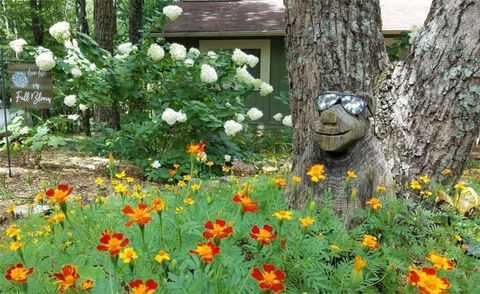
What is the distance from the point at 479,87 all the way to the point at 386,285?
158 cm

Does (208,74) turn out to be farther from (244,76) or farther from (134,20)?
(134,20)

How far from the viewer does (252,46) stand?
429 inches

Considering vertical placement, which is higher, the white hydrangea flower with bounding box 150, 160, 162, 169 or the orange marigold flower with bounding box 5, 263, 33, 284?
the orange marigold flower with bounding box 5, 263, 33, 284

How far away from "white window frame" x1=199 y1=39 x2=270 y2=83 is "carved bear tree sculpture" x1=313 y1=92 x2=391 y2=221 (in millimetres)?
8583

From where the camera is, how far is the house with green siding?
33.9 feet

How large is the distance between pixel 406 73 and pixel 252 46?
27.4ft

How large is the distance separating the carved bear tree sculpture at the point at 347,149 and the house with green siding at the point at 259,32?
26.3 feet

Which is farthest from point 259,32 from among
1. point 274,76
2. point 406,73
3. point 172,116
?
point 406,73

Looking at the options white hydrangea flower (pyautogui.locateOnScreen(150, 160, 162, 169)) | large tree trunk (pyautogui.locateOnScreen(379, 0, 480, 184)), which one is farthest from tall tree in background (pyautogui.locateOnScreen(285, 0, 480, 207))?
white hydrangea flower (pyautogui.locateOnScreen(150, 160, 162, 169))

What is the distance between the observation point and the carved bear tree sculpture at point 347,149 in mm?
2291

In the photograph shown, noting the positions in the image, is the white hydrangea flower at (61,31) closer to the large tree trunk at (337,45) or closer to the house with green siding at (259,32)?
the large tree trunk at (337,45)

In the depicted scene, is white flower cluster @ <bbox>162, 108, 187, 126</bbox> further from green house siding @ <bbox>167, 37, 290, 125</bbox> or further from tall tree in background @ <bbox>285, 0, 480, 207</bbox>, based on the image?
green house siding @ <bbox>167, 37, 290, 125</bbox>

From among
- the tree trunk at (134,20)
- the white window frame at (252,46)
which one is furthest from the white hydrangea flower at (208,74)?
the tree trunk at (134,20)

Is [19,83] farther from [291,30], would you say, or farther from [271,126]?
[271,126]
